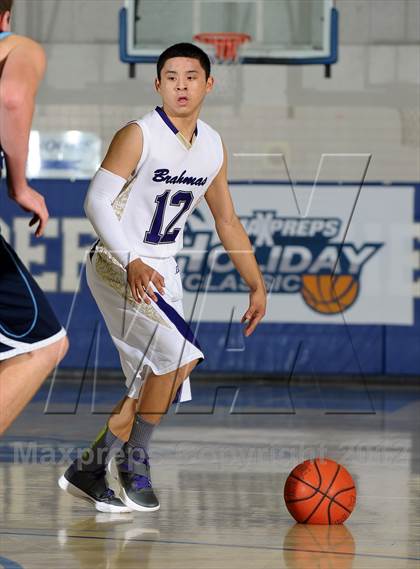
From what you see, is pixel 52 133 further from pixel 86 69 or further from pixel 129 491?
pixel 129 491

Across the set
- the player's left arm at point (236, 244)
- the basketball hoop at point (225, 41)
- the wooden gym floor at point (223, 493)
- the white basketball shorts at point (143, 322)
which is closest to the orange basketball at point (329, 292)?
the wooden gym floor at point (223, 493)

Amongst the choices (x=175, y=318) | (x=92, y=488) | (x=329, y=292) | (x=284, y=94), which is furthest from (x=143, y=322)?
(x=284, y=94)

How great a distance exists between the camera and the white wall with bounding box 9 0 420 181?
15695mm

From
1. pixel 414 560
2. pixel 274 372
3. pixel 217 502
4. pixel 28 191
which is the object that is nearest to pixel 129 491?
pixel 217 502

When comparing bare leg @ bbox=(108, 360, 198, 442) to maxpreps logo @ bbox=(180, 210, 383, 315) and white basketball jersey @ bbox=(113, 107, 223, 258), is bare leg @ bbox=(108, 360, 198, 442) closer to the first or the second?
white basketball jersey @ bbox=(113, 107, 223, 258)

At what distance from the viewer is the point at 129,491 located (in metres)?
5.80

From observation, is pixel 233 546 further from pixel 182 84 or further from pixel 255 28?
pixel 255 28

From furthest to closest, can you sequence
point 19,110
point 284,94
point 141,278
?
point 284,94, point 141,278, point 19,110

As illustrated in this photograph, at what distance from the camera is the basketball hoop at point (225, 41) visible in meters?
15.0

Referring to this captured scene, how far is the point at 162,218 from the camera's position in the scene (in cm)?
594

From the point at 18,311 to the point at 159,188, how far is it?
6.07 ft

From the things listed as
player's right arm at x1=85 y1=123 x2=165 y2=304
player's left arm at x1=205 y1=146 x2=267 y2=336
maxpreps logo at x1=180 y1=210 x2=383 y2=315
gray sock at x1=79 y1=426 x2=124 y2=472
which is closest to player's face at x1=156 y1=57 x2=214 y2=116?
player's right arm at x1=85 y1=123 x2=165 y2=304

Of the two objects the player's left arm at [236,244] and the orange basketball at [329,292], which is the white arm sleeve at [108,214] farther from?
the orange basketball at [329,292]

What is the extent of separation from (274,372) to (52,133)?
14.9 feet
